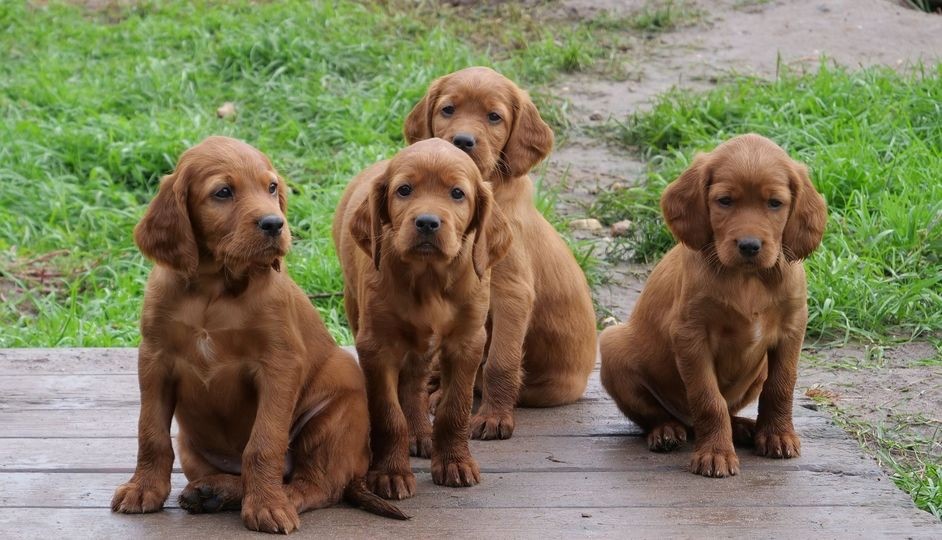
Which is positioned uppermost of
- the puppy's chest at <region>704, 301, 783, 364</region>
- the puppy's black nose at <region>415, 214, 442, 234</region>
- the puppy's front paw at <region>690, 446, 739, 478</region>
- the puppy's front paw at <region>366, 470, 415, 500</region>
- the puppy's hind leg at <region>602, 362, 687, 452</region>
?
the puppy's black nose at <region>415, 214, 442, 234</region>

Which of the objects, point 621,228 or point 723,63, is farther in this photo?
point 723,63

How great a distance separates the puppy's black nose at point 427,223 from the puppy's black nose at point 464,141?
3.92ft

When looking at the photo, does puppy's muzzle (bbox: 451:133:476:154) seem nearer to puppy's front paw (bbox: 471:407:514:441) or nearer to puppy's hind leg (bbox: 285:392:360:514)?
puppy's front paw (bbox: 471:407:514:441)

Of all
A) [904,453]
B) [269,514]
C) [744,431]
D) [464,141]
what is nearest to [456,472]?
[269,514]

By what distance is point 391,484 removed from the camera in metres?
4.88

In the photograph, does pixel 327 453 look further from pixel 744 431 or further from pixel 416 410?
pixel 744 431

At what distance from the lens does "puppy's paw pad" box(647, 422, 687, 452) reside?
18.0 feet

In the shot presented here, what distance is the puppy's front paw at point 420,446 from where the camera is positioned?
17.9ft

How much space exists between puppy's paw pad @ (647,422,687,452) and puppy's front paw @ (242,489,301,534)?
1642mm

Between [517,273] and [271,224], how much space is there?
5.75 ft

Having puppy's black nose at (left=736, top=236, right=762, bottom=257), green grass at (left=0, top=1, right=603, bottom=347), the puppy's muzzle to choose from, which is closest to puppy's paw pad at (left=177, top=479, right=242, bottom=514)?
the puppy's muzzle

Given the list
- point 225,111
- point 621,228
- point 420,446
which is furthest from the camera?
point 225,111

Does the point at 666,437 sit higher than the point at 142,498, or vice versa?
the point at 142,498

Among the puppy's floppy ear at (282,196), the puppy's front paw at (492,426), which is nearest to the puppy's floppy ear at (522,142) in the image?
the puppy's front paw at (492,426)
